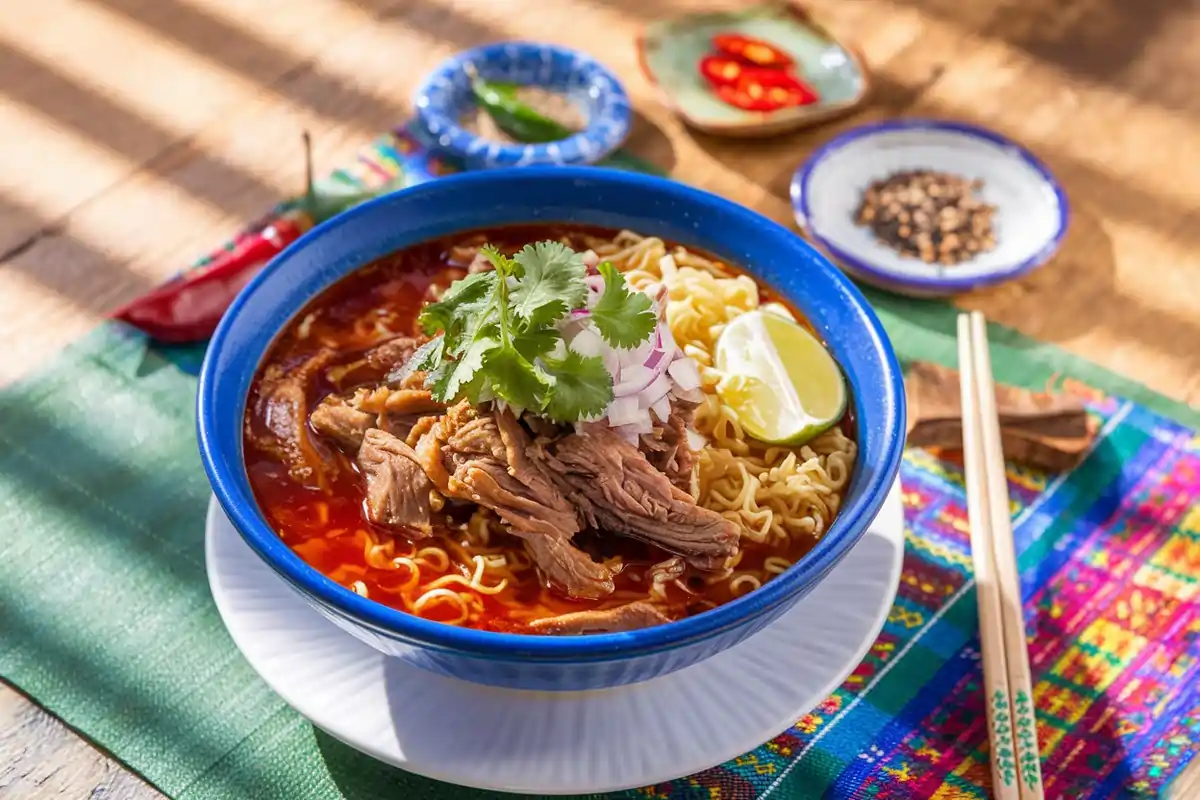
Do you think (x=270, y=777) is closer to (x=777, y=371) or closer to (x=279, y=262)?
(x=279, y=262)

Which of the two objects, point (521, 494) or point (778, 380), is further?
point (778, 380)

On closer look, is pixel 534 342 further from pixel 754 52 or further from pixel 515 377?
pixel 754 52

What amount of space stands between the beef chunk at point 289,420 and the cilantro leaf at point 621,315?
29.2 inches

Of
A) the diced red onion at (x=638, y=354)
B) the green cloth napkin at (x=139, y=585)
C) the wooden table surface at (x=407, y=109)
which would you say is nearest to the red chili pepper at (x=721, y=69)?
the wooden table surface at (x=407, y=109)

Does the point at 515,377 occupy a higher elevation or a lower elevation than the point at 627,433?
higher

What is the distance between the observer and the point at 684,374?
2781 millimetres

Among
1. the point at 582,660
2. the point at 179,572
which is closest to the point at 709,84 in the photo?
the point at 179,572

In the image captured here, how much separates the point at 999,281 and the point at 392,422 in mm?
2079

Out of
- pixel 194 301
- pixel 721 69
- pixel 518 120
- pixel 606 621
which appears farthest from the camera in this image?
pixel 721 69

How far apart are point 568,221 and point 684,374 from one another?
28.5 inches

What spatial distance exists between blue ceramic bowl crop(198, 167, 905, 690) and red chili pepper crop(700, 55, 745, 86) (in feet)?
5.30

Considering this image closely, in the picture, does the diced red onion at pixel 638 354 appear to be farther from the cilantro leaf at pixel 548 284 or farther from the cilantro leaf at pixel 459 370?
the cilantro leaf at pixel 459 370

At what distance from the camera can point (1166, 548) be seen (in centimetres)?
333

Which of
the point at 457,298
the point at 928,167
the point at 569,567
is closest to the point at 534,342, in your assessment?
the point at 457,298
